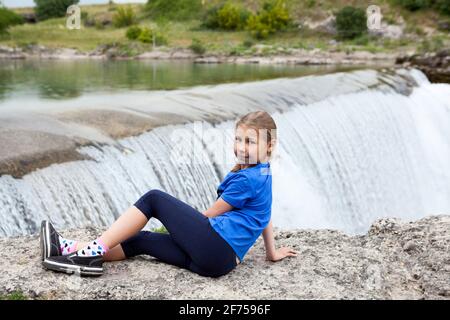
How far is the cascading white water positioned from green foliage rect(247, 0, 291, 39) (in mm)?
32076

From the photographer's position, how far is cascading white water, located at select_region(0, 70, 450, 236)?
601 centimetres

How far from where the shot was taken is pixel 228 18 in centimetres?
5009

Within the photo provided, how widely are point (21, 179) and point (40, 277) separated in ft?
9.12

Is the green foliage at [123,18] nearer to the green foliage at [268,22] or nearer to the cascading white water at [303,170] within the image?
the green foliage at [268,22]

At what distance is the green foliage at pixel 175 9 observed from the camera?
A: 58812mm

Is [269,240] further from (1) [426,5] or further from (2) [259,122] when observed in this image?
(1) [426,5]

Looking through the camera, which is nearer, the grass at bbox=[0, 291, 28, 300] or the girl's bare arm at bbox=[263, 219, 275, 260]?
the grass at bbox=[0, 291, 28, 300]

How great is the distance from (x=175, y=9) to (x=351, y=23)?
927 inches

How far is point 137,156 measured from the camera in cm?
713

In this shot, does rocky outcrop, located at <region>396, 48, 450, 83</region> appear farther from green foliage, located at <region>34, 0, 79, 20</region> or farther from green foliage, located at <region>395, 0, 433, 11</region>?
green foliage, located at <region>34, 0, 79, 20</region>

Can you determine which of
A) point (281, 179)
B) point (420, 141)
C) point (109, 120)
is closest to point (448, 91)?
point (420, 141)

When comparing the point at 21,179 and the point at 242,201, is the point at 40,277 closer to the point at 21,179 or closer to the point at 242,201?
the point at 242,201

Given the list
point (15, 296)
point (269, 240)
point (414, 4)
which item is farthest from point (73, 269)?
point (414, 4)

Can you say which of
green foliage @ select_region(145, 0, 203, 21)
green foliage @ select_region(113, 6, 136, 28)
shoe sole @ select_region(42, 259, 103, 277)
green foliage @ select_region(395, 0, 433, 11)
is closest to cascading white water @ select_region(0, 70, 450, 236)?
shoe sole @ select_region(42, 259, 103, 277)
